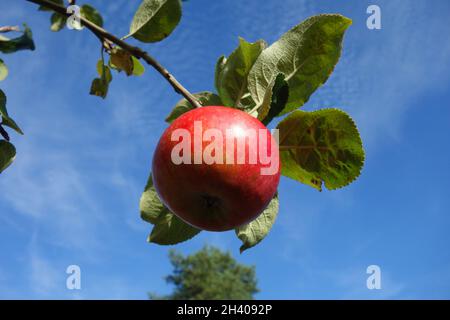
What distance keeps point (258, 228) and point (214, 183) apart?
0.18m

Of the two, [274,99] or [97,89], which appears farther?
[97,89]

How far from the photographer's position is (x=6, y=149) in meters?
0.83

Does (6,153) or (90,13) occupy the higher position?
(90,13)

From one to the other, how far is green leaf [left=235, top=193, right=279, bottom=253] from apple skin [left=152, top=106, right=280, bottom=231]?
3.0 inches

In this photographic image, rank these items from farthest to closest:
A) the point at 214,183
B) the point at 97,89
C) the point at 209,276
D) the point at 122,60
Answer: the point at 209,276
the point at 97,89
the point at 122,60
the point at 214,183

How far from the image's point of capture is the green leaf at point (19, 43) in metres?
0.74

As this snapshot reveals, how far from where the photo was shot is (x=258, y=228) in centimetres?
84

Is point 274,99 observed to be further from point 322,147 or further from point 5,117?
point 5,117

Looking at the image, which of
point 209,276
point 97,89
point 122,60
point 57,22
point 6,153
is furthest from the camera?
point 209,276

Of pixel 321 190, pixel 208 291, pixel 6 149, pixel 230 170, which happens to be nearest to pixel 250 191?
pixel 230 170

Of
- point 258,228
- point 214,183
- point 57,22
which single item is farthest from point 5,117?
point 57,22

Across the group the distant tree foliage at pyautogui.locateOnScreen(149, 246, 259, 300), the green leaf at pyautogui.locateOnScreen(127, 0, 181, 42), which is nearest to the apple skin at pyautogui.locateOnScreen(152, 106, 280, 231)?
the green leaf at pyautogui.locateOnScreen(127, 0, 181, 42)

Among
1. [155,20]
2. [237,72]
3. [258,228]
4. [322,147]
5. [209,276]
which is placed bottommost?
[258,228]

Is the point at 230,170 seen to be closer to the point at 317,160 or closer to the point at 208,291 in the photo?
the point at 317,160
